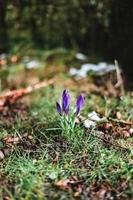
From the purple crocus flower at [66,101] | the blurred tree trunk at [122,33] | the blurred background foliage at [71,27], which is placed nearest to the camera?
the purple crocus flower at [66,101]

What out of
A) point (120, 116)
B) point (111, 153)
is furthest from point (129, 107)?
point (111, 153)

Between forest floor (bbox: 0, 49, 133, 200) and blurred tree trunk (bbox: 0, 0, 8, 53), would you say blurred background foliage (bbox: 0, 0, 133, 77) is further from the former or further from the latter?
forest floor (bbox: 0, 49, 133, 200)

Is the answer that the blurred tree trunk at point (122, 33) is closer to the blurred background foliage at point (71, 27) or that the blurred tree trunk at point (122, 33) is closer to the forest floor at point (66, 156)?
the blurred background foliage at point (71, 27)

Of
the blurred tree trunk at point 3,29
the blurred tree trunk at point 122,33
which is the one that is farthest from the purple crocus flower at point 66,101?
the blurred tree trunk at point 3,29

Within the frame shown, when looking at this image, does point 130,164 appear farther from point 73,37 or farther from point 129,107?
point 73,37

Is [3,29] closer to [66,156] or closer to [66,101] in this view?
[66,101]

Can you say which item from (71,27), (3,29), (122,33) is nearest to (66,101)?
(122,33)

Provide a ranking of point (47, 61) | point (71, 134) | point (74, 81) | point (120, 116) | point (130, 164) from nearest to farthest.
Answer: point (130, 164), point (71, 134), point (120, 116), point (74, 81), point (47, 61)
